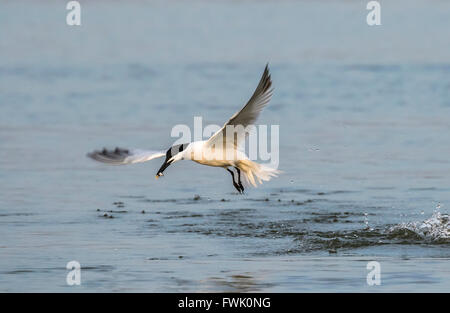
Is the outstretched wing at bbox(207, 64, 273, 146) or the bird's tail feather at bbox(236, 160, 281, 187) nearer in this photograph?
the outstretched wing at bbox(207, 64, 273, 146)

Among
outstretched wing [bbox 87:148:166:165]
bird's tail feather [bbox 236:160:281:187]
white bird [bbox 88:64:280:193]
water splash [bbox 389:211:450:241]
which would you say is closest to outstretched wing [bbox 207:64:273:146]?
white bird [bbox 88:64:280:193]

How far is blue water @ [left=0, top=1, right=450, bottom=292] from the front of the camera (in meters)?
10.1

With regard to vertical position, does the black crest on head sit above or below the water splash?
above

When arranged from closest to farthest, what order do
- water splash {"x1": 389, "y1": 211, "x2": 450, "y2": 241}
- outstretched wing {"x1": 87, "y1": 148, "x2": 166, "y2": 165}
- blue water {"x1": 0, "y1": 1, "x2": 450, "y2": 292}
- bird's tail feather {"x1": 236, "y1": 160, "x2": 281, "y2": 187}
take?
blue water {"x1": 0, "y1": 1, "x2": 450, "y2": 292}, water splash {"x1": 389, "y1": 211, "x2": 450, "y2": 241}, outstretched wing {"x1": 87, "y1": 148, "x2": 166, "y2": 165}, bird's tail feather {"x1": 236, "y1": 160, "x2": 281, "y2": 187}

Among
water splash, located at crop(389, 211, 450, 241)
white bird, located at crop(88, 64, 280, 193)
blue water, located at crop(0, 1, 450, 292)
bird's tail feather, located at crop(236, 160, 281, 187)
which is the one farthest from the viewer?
bird's tail feather, located at crop(236, 160, 281, 187)

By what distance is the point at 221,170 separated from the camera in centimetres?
1532

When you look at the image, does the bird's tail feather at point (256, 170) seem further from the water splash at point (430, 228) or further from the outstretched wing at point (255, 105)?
the water splash at point (430, 228)

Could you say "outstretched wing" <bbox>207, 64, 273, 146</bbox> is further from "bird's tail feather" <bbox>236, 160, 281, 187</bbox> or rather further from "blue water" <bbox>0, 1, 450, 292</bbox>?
"blue water" <bbox>0, 1, 450, 292</bbox>

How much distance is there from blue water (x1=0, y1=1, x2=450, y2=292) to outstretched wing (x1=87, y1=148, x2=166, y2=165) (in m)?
0.78

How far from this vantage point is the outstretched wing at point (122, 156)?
11.4m

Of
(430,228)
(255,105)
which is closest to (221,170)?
(430,228)

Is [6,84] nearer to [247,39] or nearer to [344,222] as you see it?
[247,39]

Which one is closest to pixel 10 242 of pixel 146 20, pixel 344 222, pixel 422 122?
pixel 344 222

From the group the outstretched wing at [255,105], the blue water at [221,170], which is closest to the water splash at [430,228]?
the blue water at [221,170]
